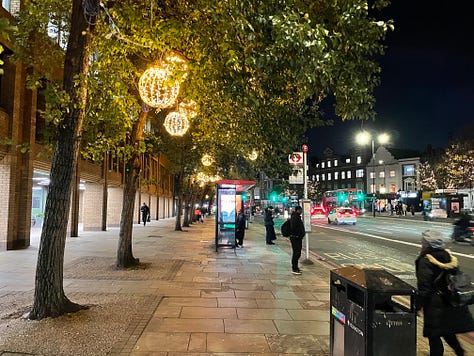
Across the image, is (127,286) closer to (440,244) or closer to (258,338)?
(258,338)

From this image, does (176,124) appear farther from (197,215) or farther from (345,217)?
(197,215)

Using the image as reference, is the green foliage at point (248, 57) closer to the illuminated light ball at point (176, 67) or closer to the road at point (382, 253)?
the illuminated light ball at point (176, 67)

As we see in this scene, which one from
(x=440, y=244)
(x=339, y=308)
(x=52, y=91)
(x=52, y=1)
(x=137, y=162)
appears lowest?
(x=339, y=308)

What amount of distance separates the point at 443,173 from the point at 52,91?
53.4 m

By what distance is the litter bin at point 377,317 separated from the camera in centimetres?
363

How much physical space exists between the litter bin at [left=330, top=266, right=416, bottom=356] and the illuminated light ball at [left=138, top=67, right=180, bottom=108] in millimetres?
4794

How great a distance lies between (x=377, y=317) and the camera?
3.64 metres

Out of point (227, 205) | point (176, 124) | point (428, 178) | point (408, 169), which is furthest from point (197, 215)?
point (408, 169)

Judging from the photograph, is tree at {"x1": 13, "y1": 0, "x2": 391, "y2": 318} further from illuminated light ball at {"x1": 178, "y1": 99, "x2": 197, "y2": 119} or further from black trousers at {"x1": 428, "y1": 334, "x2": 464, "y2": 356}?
black trousers at {"x1": 428, "y1": 334, "x2": 464, "y2": 356}

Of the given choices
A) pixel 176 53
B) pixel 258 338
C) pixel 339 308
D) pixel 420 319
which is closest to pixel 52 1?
pixel 176 53

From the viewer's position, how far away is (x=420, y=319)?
23.5 ft

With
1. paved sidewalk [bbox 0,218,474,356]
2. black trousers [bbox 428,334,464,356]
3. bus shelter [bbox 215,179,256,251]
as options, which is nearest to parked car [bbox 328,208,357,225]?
bus shelter [bbox 215,179,256,251]

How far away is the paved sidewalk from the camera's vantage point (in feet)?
18.0

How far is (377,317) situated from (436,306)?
4.38ft
